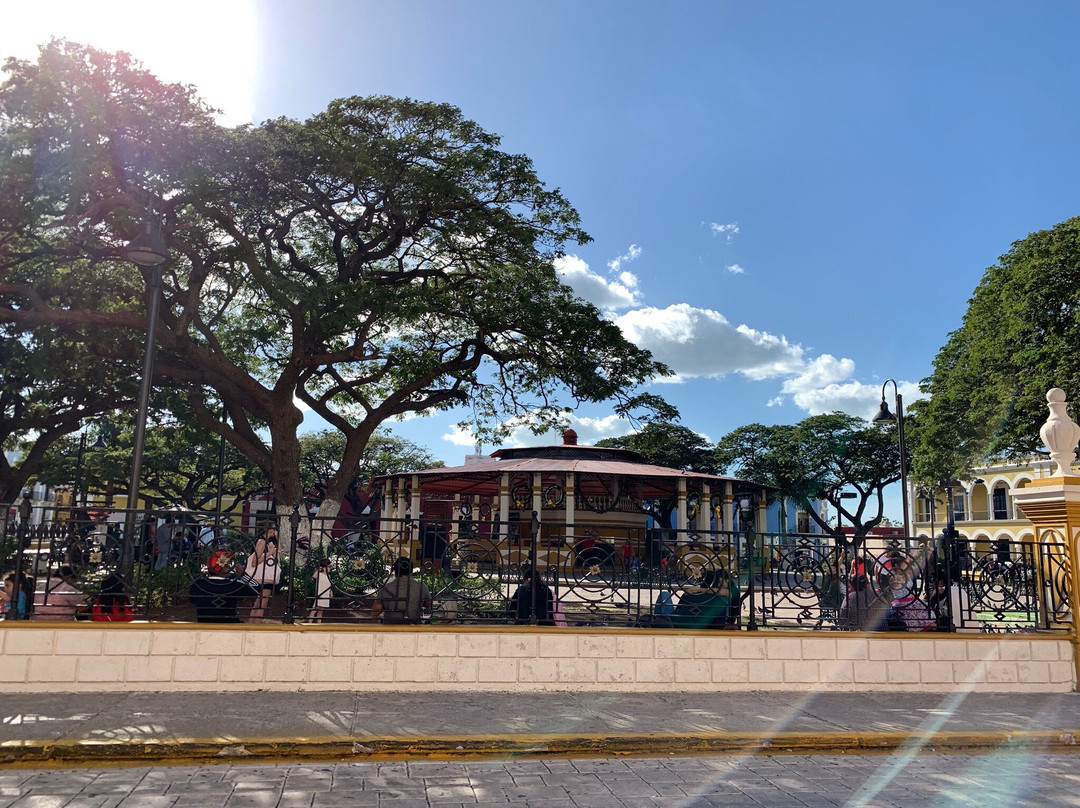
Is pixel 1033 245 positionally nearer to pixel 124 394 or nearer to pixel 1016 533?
pixel 124 394

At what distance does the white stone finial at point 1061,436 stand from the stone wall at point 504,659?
6.48ft

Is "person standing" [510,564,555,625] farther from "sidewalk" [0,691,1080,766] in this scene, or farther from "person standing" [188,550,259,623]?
"person standing" [188,550,259,623]

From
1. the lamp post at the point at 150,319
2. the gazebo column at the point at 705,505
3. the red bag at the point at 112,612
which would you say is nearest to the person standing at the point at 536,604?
the red bag at the point at 112,612

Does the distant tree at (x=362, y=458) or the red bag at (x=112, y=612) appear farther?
the distant tree at (x=362, y=458)

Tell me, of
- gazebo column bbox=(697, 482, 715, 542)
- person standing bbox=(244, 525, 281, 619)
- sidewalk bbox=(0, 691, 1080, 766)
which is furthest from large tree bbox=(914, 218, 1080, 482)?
person standing bbox=(244, 525, 281, 619)

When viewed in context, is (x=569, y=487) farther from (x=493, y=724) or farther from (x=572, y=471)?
(x=493, y=724)

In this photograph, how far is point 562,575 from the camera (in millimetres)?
8500

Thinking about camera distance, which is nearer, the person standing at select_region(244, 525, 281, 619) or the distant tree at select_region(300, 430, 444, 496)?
the person standing at select_region(244, 525, 281, 619)

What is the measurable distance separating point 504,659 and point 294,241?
1330 centimetres

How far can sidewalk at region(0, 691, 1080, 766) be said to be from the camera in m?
5.95

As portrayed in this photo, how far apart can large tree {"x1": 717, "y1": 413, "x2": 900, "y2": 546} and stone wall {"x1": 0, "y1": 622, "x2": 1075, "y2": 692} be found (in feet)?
143

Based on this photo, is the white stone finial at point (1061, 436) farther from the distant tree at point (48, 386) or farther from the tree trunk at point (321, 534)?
the distant tree at point (48, 386)

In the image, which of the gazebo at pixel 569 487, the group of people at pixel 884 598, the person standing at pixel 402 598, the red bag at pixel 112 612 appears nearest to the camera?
the red bag at pixel 112 612

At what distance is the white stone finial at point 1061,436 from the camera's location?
892 centimetres
